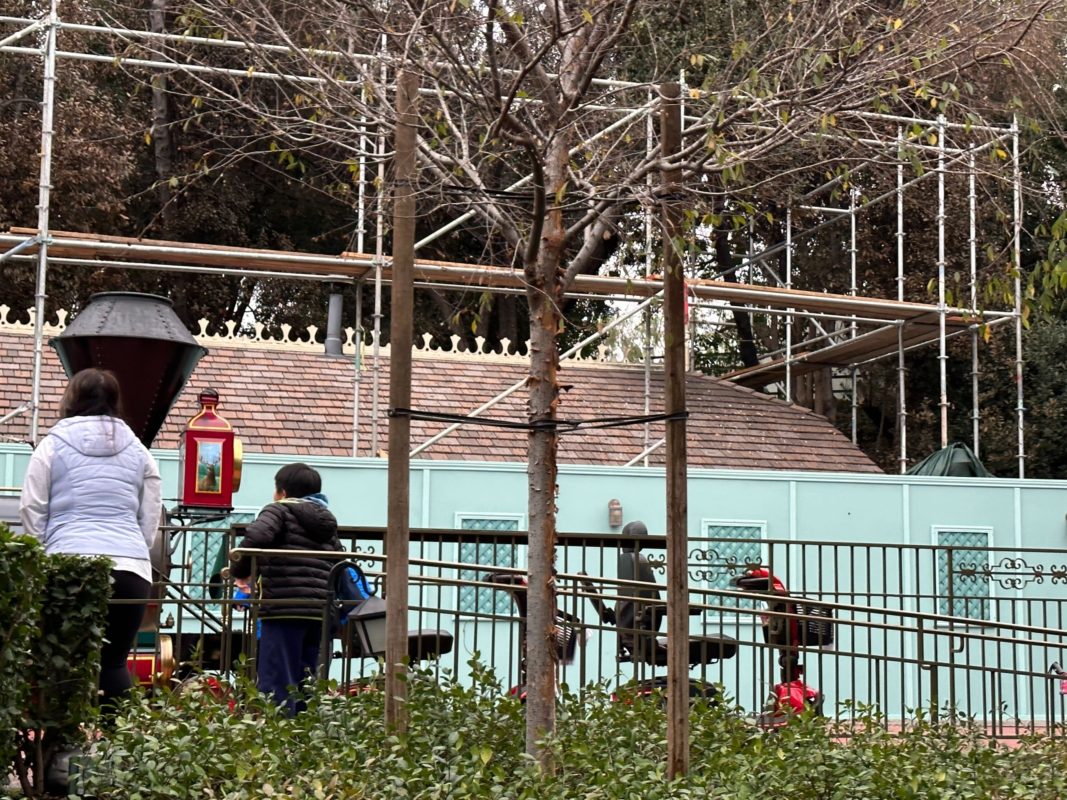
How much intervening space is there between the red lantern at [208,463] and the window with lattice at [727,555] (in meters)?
5.01

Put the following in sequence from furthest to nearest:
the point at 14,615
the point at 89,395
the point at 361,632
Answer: the point at 361,632 → the point at 89,395 → the point at 14,615

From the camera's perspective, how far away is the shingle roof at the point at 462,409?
19562 millimetres

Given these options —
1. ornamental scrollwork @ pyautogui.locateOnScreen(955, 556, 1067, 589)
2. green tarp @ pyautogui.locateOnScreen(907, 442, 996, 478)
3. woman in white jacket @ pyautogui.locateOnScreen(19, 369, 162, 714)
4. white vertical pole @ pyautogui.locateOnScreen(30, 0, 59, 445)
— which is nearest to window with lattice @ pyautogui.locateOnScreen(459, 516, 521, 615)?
white vertical pole @ pyautogui.locateOnScreen(30, 0, 59, 445)

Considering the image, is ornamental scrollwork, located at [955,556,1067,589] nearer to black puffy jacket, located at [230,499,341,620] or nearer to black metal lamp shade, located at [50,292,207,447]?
black metal lamp shade, located at [50,292,207,447]

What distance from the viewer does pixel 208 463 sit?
1181 cm

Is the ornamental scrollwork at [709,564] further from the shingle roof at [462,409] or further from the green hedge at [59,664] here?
the green hedge at [59,664]

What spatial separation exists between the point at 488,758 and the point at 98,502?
7.42 feet

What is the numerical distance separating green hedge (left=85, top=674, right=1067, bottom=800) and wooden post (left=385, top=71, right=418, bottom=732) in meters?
0.20

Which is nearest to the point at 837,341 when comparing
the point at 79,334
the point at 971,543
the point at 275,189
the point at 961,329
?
the point at 961,329

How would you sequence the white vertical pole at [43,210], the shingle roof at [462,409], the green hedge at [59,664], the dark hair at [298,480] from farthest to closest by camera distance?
the shingle roof at [462,409]
the white vertical pole at [43,210]
the dark hair at [298,480]
the green hedge at [59,664]

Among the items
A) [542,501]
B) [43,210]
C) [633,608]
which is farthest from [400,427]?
[43,210]

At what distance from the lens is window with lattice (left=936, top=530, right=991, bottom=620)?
17.1 m

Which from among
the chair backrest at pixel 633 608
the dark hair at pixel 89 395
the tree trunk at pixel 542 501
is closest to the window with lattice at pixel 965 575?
the chair backrest at pixel 633 608

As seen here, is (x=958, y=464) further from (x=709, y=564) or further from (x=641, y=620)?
(x=641, y=620)
